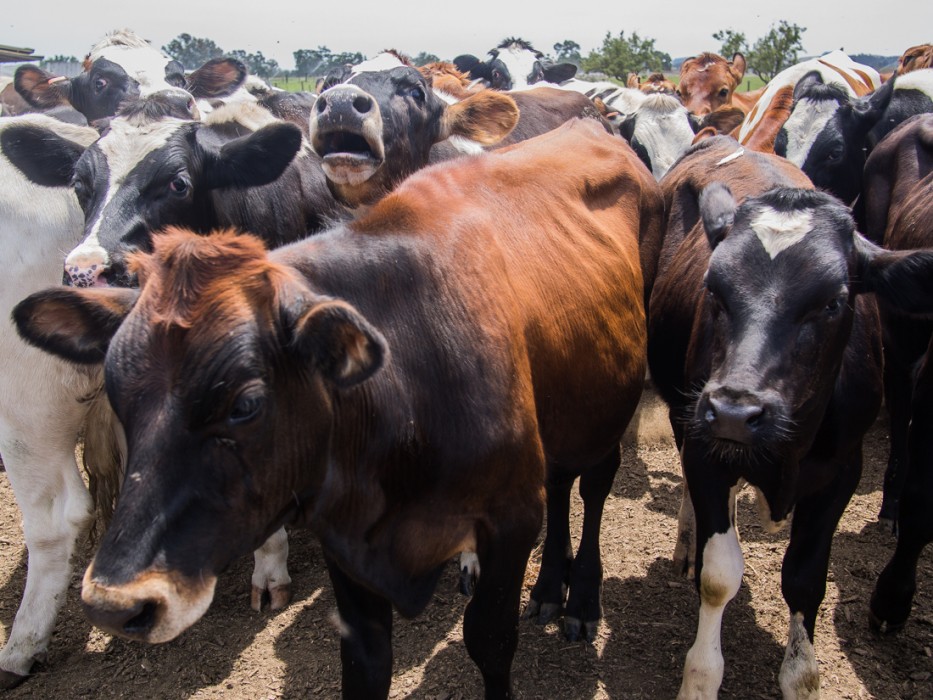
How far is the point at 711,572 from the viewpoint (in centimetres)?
327

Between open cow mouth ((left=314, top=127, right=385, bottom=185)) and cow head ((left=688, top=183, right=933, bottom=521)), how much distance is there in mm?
1948

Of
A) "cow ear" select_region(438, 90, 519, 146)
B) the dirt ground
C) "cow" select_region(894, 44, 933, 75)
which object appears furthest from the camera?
"cow" select_region(894, 44, 933, 75)

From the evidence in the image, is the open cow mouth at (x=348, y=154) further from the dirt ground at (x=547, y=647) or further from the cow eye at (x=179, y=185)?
the dirt ground at (x=547, y=647)

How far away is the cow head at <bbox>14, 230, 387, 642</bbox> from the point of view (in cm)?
198

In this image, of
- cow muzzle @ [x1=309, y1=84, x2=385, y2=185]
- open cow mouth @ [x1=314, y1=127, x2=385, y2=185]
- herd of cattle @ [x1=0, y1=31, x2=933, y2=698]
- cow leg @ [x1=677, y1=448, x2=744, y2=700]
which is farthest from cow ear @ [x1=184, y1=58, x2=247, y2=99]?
cow leg @ [x1=677, y1=448, x2=744, y2=700]

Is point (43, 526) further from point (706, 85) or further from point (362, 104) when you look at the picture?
point (706, 85)

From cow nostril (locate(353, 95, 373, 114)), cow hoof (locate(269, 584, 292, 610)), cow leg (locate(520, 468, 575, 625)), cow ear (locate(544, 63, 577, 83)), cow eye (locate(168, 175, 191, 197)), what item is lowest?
cow hoof (locate(269, 584, 292, 610))

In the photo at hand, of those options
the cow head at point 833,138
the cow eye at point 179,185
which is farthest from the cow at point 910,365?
the cow eye at point 179,185

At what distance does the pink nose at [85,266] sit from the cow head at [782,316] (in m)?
2.32

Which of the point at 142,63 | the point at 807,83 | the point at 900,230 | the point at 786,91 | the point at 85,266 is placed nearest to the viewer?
the point at 85,266

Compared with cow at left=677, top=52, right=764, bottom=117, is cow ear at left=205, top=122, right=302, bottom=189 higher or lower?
higher

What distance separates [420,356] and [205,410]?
0.75 metres

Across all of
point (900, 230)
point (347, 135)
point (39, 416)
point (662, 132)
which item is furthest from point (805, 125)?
point (39, 416)

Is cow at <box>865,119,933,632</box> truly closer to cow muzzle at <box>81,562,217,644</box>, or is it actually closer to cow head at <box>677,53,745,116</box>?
cow muzzle at <box>81,562,217,644</box>
